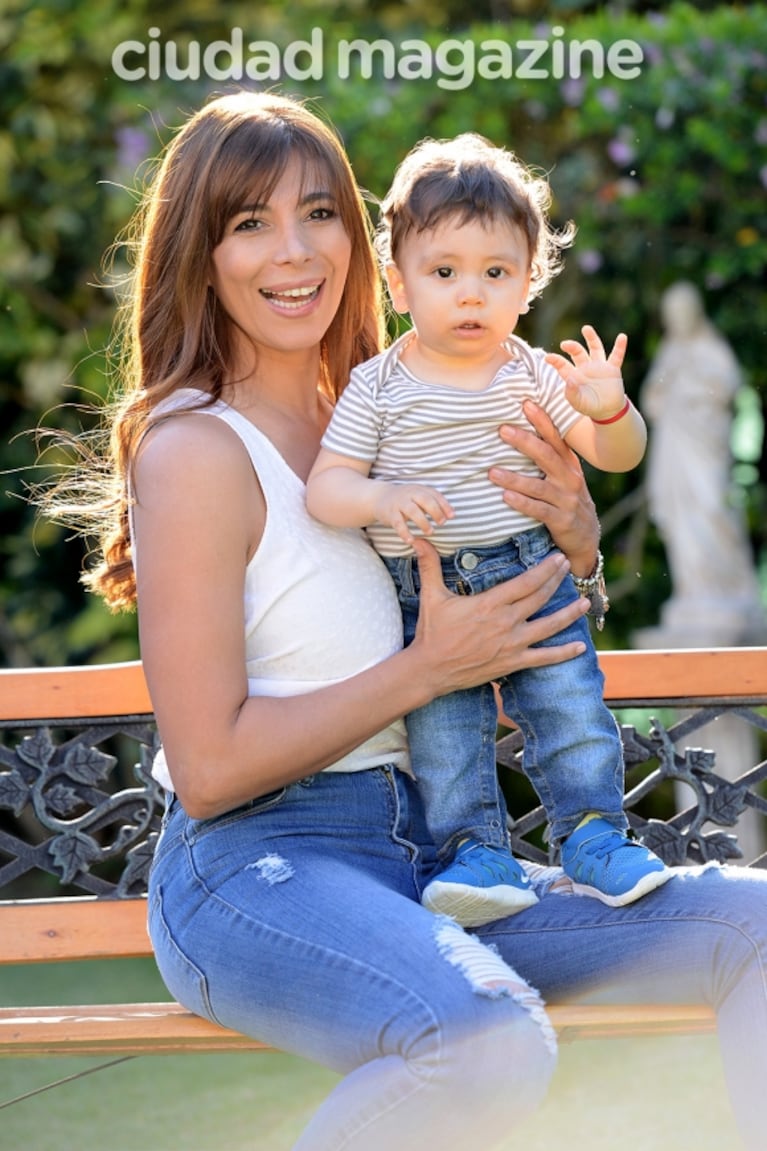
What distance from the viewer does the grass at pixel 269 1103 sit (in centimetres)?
311

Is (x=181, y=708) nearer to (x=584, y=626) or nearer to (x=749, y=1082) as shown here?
(x=584, y=626)

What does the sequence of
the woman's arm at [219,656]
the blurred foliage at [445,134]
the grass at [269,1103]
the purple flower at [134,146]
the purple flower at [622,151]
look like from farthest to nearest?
the purple flower at [134,146], the purple flower at [622,151], the blurred foliage at [445,134], the grass at [269,1103], the woman's arm at [219,656]

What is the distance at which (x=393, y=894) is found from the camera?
6.20ft

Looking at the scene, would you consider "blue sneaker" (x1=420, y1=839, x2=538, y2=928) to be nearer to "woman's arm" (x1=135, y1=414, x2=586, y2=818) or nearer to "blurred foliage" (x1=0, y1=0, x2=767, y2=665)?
"woman's arm" (x1=135, y1=414, x2=586, y2=818)

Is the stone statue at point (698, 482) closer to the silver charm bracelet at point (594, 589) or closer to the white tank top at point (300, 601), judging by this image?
the silver charm bracelet at point (594, 589)

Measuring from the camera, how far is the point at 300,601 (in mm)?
2018

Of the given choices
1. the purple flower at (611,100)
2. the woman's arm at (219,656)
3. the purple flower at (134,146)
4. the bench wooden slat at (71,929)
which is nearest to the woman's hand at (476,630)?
the woman's arm at (219,656)

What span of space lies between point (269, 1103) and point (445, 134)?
3160 millimetres

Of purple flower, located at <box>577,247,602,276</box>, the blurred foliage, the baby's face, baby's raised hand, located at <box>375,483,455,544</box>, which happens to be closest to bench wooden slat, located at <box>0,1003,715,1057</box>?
baby's raised hand, located at <box>375,483,455,544</box>

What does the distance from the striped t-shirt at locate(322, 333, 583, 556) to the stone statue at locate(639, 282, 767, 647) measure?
346 cm

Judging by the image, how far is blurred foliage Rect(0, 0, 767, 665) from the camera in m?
5.05

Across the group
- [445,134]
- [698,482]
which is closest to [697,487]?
[698,482]

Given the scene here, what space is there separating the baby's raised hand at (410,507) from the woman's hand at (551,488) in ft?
0.49

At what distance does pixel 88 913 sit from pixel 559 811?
37.4 inches
